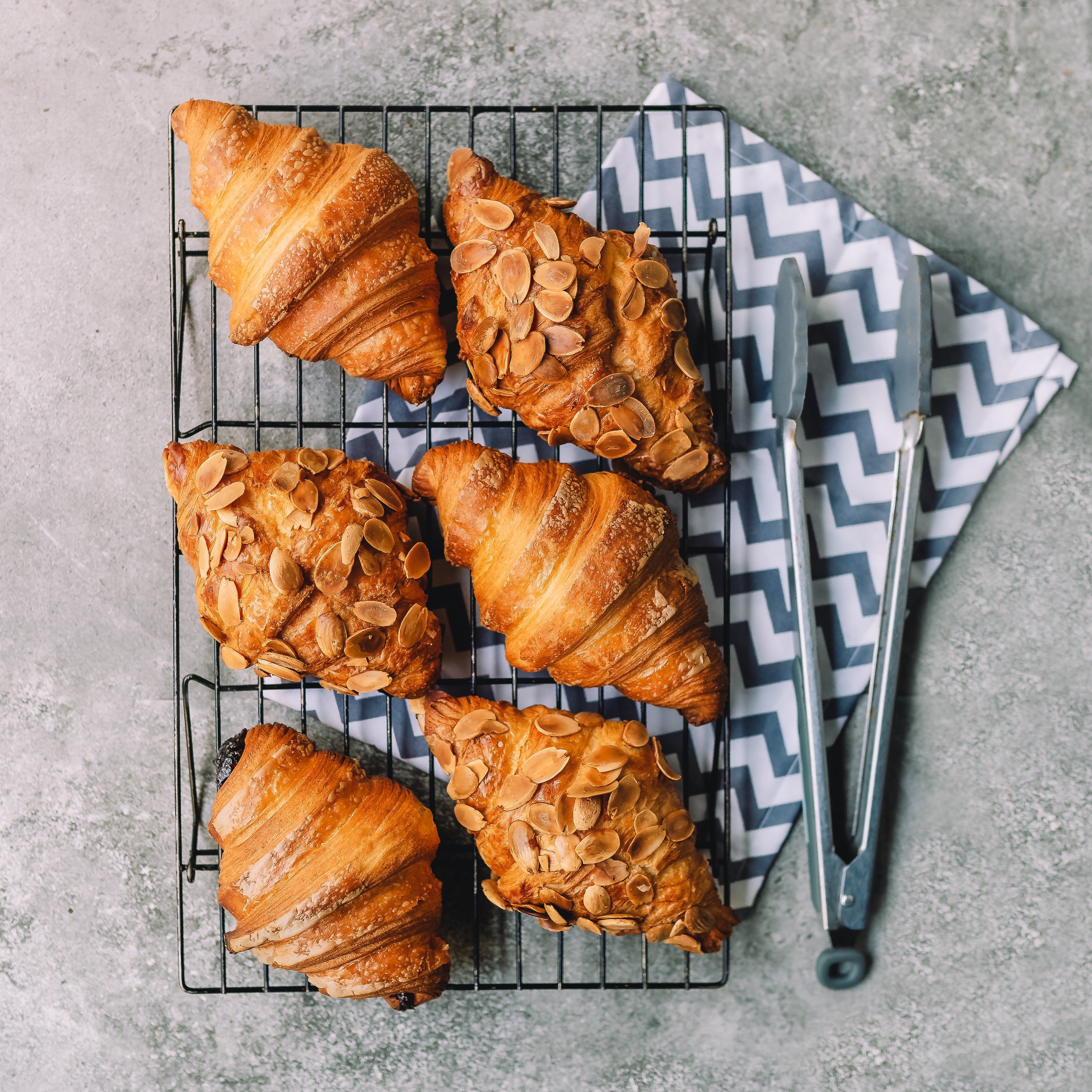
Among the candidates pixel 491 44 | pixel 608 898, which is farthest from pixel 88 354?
pixel 608 898

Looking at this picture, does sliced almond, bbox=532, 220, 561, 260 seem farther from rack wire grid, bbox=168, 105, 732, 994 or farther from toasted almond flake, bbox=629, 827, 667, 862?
toasted almond flake, bbox=629, 827, 667, 862

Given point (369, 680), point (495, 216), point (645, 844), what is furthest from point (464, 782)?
point (495, 216)

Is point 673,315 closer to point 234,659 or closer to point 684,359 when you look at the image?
point 684,359

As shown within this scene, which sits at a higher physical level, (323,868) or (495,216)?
(495,216)

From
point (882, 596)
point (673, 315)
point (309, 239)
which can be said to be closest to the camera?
point (309, 239)

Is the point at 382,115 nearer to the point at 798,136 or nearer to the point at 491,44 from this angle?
the point at 491,44

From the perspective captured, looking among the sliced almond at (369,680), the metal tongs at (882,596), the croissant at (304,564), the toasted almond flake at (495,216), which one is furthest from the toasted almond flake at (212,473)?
the metal tongs at (882,596)

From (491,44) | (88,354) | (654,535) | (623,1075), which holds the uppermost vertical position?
(491,44)
